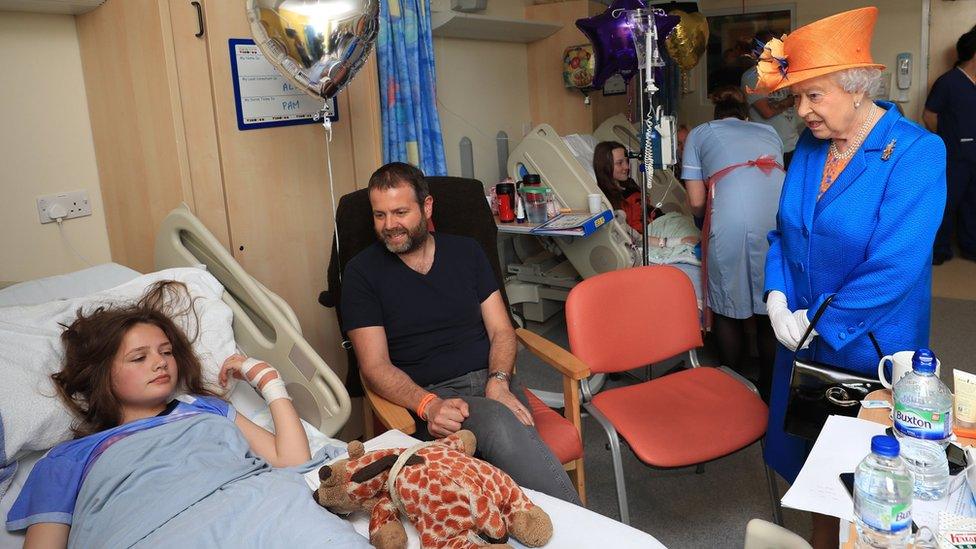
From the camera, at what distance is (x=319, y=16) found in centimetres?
202

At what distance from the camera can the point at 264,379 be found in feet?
6.16

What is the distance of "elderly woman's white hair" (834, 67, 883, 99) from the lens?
1.82 m

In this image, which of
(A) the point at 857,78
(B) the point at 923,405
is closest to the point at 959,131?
(A) the point at 857,78

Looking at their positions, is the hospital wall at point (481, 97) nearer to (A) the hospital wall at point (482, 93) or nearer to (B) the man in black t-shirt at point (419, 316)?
(A) the hospital wall at point (482, 93)

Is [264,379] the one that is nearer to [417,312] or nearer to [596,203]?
[417,312]

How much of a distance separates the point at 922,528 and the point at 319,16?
5.81 feet

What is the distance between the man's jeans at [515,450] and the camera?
184 cm

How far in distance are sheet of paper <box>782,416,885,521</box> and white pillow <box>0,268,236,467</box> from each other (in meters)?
1.43

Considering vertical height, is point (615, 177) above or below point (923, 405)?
above

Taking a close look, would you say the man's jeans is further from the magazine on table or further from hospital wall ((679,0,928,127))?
hospital wall ((679,0,928,127))

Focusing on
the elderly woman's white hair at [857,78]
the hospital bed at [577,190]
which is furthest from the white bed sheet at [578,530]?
the hospital bed at [577,190]

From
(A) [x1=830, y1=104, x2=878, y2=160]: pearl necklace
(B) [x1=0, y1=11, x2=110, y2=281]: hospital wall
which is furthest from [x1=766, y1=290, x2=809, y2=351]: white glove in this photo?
(B) [x1=0, y1=11, x2=110, y2=281]: hospital wall

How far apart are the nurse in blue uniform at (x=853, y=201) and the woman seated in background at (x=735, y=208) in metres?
1.04

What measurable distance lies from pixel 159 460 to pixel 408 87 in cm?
204
